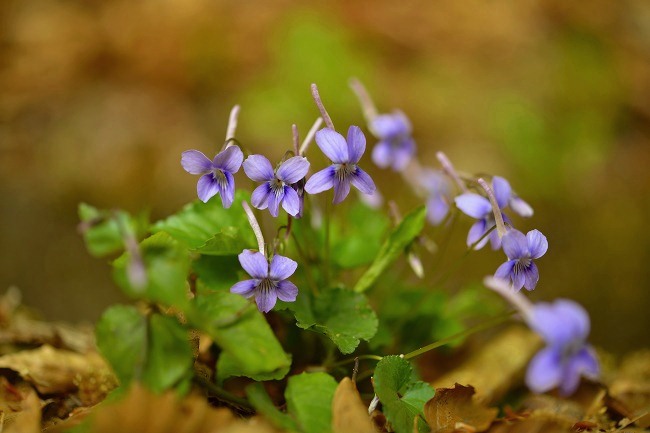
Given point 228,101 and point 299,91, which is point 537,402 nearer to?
point 299,91

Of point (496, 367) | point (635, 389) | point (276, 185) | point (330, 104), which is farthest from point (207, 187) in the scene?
point (330, 104)

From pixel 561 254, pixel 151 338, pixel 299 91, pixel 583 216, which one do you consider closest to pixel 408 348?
pixel 151 338

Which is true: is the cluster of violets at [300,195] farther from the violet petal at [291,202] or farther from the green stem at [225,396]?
the green stem at [225,396]

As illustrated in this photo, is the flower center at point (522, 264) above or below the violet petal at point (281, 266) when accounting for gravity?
above

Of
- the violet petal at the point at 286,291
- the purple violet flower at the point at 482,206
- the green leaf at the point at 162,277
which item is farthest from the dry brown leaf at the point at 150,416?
the purple violet flower at the point at 482,206

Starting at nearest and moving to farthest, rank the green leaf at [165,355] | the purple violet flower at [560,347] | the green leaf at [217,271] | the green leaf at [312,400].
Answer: the purple violet flower at [560,347]
the green leaf at [165,355]
the green leaf at [312,400]
the green leaf at [217,271]

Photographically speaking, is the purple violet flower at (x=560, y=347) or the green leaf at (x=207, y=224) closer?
the purple violet flower at (x=560, y=347)

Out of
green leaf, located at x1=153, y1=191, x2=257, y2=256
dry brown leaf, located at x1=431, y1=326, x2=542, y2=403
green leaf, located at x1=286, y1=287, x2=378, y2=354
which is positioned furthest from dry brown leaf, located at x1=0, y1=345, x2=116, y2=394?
dry brown leaf, located at x1=431, y1=326, x2=542, y2=403
